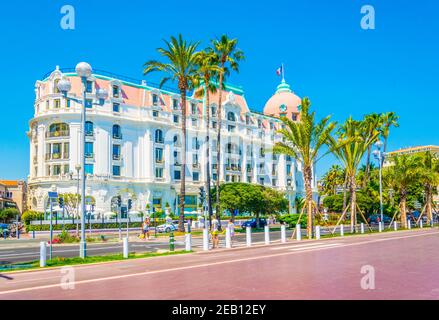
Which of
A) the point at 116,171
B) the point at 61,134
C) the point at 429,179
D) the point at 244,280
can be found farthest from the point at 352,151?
the point at 61,134

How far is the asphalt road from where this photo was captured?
9359 millimetres

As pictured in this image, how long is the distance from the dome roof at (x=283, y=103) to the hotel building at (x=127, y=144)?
11.6 metres

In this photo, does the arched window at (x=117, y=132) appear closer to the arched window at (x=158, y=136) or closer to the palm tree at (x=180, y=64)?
the arched window at (x=158, y=136)

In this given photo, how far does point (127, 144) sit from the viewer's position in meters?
61.1

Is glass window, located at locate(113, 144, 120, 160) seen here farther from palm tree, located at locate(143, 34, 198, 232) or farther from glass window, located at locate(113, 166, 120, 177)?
palm tree, located at locate(143, 34, 198, 232)

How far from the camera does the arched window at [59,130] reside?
5684 centimetres

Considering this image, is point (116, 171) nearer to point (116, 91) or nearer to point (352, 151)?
point (116, 91)

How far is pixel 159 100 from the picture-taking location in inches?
2544

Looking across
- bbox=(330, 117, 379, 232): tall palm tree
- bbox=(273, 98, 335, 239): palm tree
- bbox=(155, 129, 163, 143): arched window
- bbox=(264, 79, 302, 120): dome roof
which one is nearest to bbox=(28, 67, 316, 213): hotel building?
bbox=(155, 129, 163, 143): arched window

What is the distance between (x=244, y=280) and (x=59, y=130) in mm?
51030

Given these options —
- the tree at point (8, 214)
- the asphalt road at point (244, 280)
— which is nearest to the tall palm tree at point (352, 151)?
the asphalt road at point (244, 280)

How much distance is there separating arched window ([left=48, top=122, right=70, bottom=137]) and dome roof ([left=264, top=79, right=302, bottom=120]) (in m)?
41.4
